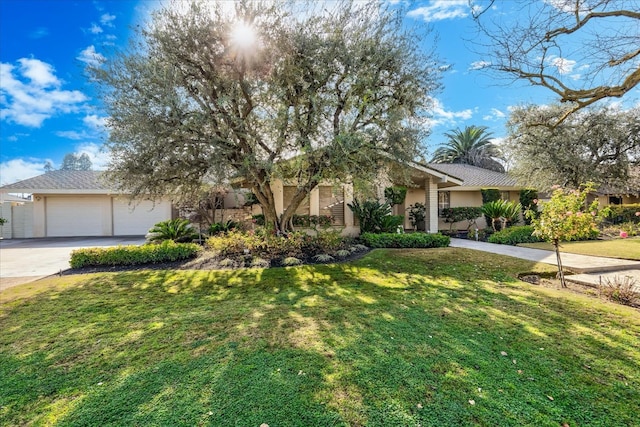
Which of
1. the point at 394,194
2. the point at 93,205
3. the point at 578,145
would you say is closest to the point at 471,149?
the point at 578,145

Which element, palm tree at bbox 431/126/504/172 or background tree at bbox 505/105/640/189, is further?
palm tree at bbox 431/126/504/172

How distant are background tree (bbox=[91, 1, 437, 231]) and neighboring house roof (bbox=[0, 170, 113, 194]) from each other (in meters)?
10.9

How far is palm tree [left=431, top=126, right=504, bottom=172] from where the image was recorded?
31625mm

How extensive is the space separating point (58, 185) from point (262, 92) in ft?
53.3

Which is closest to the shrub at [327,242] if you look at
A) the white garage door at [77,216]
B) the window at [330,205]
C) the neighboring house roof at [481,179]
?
the window at [330,205]

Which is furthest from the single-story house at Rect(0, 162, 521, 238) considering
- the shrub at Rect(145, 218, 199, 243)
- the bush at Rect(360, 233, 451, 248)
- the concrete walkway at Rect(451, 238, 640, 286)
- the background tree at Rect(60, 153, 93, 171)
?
the background tree at Rect(60, 153, 93, 171)

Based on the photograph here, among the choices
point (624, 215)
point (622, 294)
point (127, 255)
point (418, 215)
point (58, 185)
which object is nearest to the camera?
point (622, 294)

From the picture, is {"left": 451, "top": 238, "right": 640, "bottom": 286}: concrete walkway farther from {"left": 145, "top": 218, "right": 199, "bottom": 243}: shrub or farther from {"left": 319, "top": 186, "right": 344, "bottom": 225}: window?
{"left": 145, "top": 218, "right": 199, "bottom": 243}: shrub

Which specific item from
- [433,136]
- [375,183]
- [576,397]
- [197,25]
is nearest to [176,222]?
[197,25]

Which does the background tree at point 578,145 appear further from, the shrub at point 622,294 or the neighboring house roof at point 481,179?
the shrub at point 622,294

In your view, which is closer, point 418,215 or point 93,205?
point 418,215

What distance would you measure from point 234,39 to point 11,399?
8086 millimetres

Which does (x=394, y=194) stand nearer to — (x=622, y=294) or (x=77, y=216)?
(x=622, y=294)

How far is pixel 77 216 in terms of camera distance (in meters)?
17.6
